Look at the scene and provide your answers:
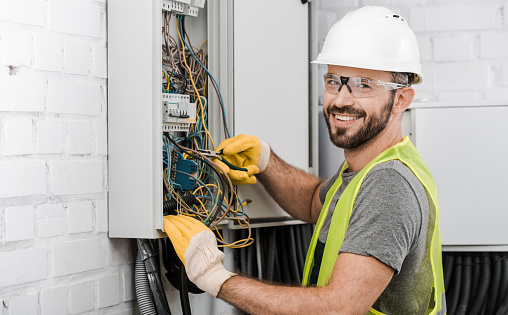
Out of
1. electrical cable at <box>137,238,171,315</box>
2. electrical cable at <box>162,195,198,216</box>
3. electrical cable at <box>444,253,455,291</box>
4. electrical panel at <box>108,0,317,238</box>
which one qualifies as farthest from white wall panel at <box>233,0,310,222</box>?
electrical cable at <box>444,253,455,291</box>

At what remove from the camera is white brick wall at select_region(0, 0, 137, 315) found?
142 centimetres

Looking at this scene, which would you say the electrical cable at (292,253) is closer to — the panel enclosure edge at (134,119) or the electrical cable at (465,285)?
the electrical cable at (465,285)

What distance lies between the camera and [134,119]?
164 cm

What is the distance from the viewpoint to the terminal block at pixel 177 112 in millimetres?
1673

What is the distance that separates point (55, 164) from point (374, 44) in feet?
2.82

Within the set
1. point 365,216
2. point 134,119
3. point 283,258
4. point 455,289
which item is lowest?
point 455,289

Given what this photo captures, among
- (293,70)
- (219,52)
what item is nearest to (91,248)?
(219,52)

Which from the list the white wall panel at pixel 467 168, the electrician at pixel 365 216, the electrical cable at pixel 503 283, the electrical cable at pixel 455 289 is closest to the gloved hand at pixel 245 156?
the electrician at pixel 365 216

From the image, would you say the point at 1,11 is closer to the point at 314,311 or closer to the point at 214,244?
the point at 214,244

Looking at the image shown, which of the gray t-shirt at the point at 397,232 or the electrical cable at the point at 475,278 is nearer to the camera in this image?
the gray t-shirt at the point at 397,232

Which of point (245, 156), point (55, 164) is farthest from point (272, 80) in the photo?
point (55, 164)

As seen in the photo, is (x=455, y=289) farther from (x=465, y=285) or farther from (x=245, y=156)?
(x=245, y=156)

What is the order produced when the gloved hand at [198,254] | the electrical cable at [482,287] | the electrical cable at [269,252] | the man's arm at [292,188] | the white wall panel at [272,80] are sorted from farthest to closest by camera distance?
the electrical cable at [482,287]
the electrical cable at [269,252]
the man's arm at [292,188]
the white wall panel at [272,80]
the gloved hand at [198,254]

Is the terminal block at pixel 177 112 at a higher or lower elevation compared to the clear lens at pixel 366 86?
lower
